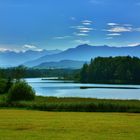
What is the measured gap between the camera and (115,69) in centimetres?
19662

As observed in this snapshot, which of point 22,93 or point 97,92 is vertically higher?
point 97,92

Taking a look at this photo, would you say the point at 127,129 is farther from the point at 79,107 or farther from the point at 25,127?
the point at 79,107

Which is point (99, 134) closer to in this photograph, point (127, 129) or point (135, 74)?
point (127, 129)

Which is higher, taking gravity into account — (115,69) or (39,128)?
(115,69)

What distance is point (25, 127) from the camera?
23750 mm

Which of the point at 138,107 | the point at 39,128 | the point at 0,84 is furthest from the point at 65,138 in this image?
the point at 0,84

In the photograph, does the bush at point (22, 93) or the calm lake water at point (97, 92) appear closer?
the bush at point (22, 93)

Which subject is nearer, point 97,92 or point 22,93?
point 22,93

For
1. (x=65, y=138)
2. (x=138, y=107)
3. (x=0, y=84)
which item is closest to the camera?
→ (x=65, y=138)

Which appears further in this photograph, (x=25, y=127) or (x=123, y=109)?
(x=123, y=109)

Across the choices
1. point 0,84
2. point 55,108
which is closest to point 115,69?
point 0,84

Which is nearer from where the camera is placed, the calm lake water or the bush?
the bush

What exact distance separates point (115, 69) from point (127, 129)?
17472 cm

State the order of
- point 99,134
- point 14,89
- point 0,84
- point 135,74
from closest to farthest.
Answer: point 99,134
point 14,89
point 0,84
point 135,74
